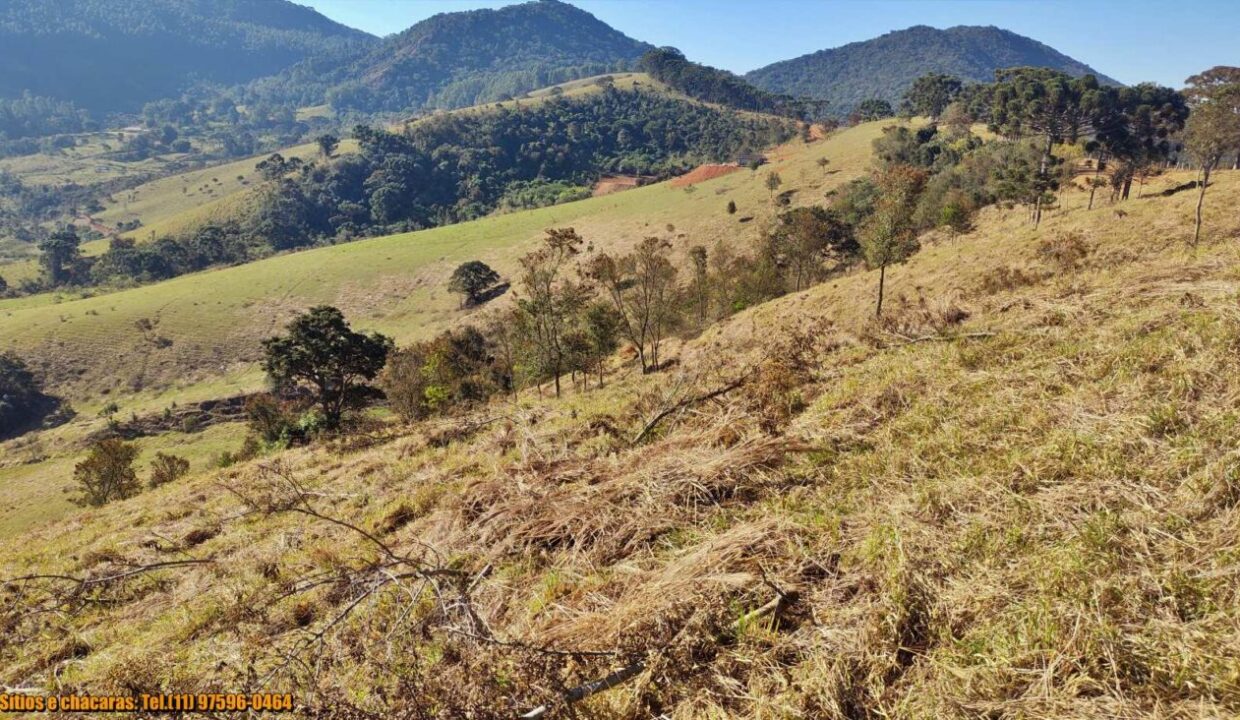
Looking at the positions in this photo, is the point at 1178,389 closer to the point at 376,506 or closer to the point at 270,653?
the point at 270,653

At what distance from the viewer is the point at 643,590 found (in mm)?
4008

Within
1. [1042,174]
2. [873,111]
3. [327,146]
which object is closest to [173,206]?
[327,146]

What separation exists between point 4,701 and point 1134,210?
39.7 metres

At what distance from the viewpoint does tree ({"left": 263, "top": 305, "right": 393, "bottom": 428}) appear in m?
36.0

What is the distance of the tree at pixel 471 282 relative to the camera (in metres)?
76.8

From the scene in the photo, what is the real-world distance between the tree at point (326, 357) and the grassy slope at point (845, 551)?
94.1 feet

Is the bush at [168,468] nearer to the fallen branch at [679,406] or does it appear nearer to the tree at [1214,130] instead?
the fallen branch at [679,406]

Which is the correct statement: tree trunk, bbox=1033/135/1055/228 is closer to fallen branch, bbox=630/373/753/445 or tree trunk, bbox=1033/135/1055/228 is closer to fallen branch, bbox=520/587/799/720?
fallen branch, bbox=630/373/753/445

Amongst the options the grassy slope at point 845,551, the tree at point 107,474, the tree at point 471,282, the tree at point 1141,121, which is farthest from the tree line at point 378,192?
the grassy slope at point 845,551

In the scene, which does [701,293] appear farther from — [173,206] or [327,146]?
[173,206]

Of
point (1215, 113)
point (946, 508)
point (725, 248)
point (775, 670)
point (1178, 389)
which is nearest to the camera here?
point (775, 670)

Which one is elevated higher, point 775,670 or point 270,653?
point 775,670

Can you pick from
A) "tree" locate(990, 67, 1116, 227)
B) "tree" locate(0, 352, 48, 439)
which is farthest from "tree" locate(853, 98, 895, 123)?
"tree" locate(0, 352, 48, 439)

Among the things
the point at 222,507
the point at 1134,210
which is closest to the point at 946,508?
the point at 222,507
